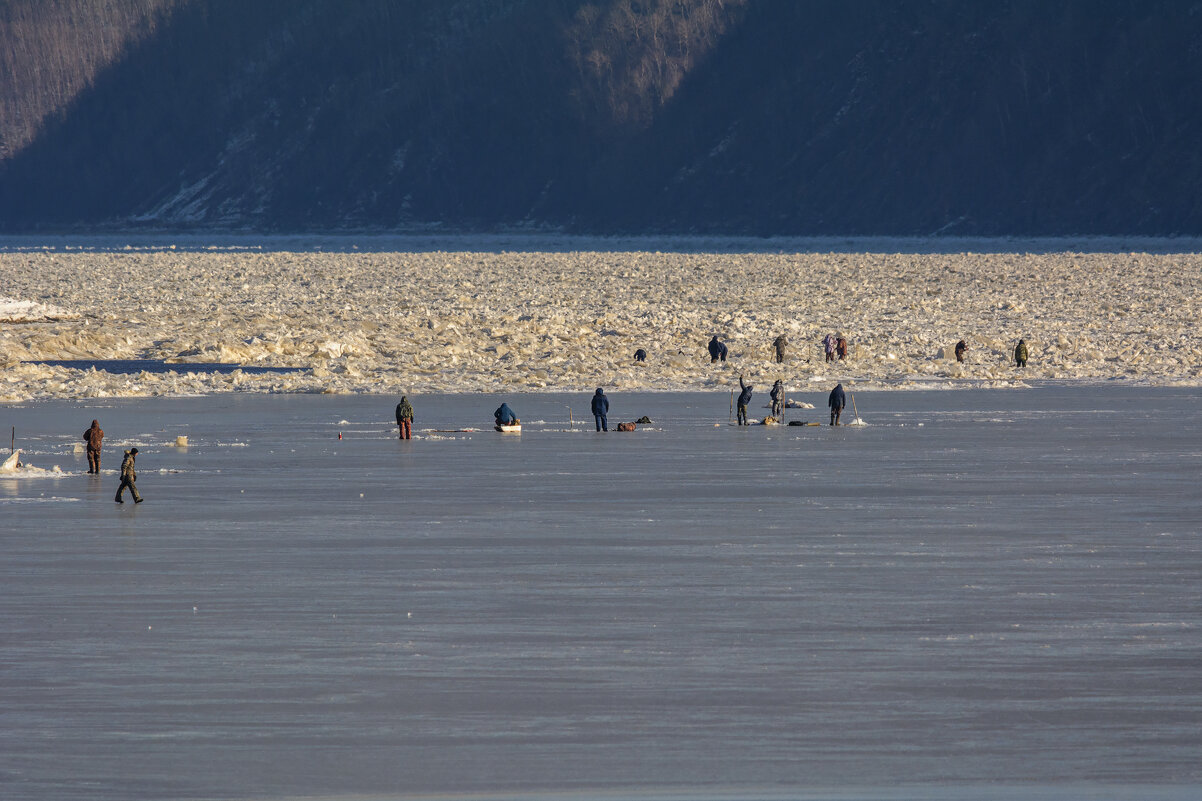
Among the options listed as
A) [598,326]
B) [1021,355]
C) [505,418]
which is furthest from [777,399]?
[598,326]

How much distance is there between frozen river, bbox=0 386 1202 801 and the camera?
955cm

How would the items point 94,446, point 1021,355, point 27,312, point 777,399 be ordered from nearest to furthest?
point 94,446 < point 777,399 < point 1021,355 < point 27,312

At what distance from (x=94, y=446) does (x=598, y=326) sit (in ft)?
95.6

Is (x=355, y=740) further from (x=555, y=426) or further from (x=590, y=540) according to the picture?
(x=555, y=426)

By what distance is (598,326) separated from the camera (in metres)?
50.6

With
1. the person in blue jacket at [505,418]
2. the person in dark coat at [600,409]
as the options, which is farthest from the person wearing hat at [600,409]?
the person in blue jacket at [505,418]

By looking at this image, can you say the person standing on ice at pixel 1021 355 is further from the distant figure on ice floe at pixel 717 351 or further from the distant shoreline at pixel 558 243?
the distant shoreline at pixel 558 243

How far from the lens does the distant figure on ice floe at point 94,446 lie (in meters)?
21.9

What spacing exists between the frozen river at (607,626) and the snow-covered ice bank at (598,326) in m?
15.5

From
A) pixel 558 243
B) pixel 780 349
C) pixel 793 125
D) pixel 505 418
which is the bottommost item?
pixel 505 418

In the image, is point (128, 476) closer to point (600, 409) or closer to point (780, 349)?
point (600, 409)

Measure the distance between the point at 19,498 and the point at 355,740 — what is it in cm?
1132

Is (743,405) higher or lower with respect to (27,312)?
lower

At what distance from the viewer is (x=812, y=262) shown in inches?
3964
